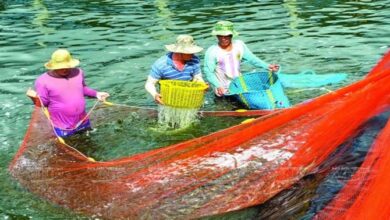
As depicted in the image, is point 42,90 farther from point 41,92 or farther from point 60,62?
point 60,62

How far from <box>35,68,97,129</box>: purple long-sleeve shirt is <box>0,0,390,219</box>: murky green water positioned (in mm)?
971

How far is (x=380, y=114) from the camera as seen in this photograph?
4.79 meters

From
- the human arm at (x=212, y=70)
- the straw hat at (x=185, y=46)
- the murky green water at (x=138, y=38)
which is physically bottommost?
the murky green water at (x=138, y=38)

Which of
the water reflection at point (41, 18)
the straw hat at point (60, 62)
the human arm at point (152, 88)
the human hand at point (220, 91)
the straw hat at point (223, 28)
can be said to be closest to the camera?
the straw hat at point (60, 62)

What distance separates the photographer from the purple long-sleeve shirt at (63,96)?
732 cm

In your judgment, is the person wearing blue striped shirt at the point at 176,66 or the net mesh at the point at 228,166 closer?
the net mesh at the point at 228,166

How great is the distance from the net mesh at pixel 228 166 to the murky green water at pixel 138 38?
0.54 meters

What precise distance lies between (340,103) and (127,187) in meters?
2.35

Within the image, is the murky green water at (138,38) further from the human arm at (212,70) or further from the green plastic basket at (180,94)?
the green plastic basket at (180,94)

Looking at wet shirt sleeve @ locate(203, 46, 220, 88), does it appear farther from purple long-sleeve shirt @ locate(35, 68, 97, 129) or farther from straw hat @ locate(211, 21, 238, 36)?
purple long-sleeve shirt @ locate(35, 68, 97, 129)

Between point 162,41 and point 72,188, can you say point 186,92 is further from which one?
point 162,41

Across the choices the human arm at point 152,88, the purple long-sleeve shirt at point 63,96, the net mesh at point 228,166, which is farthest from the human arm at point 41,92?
the net mesh at point 228,166

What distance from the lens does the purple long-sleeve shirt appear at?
7320mm

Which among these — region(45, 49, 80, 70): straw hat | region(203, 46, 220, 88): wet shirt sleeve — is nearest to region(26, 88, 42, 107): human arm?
region(45, 49, 80, 70): straw hat
